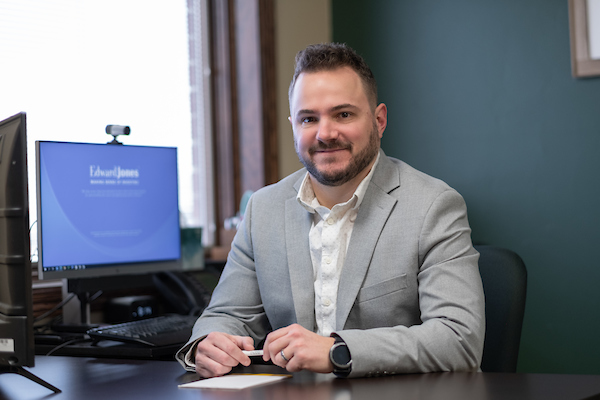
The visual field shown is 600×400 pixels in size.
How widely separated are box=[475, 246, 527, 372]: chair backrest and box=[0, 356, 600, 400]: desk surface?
356 millimetres

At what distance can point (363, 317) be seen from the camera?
151 centimetres

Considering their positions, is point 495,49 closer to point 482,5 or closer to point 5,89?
point 482,5

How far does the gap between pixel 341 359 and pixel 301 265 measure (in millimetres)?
446

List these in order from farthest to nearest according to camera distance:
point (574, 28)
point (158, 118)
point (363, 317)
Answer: point (158, 118) < point (574, 28) < point (363, 317)

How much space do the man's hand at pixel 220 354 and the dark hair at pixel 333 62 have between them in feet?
2.28

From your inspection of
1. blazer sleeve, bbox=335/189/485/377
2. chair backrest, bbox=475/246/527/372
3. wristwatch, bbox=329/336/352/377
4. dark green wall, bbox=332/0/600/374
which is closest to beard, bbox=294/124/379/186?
blazer sleeve, bbox=335/189/485/377

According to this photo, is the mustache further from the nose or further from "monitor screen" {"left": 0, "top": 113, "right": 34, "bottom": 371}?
"monitor screen" {"left": 0, "top": 113, "right": 34, "bottom": 371}

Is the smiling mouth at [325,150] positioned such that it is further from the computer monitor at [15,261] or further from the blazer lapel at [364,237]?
the computer monitor at [15,261]

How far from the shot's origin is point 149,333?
5.49ft

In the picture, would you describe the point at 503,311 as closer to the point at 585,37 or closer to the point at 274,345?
the point at 274,345

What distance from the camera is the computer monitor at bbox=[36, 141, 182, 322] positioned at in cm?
187

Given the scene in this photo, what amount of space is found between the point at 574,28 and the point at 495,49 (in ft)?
1.09

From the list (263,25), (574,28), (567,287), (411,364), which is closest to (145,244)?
(411,364)

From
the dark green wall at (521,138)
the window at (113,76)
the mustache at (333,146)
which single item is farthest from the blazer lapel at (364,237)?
the dark green wall at (521,138)
